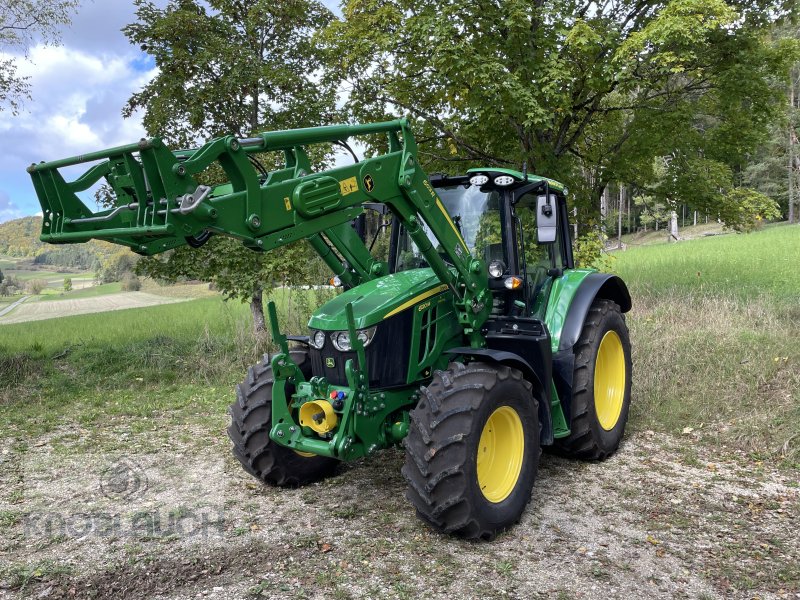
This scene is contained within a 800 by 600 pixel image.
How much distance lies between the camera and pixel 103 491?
4887mm

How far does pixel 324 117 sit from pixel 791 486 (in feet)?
27.3

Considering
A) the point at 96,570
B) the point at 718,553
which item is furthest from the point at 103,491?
the point at 718,553

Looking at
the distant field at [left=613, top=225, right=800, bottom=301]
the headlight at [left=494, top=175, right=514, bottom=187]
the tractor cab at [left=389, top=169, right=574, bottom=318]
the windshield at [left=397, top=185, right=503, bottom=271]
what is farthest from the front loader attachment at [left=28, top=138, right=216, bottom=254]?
the distant field at [left=613, top=225, right=800, bottom=301]

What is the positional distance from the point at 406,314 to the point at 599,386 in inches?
93.1

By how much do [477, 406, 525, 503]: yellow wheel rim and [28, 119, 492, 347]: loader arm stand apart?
115cm

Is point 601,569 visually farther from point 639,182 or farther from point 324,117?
point 639,182

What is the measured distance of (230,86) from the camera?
32.0 feet

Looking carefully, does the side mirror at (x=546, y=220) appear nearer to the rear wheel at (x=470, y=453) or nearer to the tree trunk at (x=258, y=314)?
the rear wheel at (x=470, y=453)

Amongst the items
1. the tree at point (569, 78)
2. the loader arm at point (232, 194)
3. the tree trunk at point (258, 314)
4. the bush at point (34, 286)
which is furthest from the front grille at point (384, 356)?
the bush at point (34, 286)

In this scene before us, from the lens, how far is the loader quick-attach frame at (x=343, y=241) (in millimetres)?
2949

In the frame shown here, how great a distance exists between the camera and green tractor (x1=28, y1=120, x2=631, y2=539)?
3.05 m

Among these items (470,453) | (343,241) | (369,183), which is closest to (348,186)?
(369,183)

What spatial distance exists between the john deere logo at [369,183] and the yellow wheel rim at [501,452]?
167 centimetres

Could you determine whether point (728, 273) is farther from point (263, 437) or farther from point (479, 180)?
point (263, 437)
